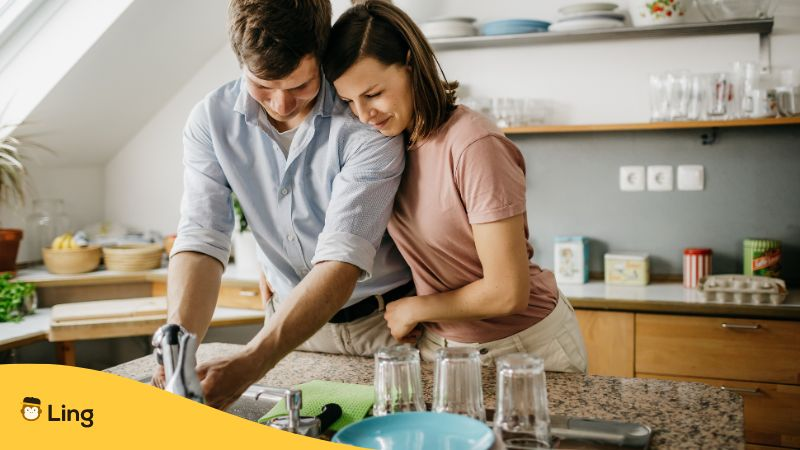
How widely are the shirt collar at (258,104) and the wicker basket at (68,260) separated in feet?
6.33

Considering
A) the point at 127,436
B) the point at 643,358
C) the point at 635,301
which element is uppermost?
the point at 127,436

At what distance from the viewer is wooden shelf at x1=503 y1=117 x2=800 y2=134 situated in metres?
2.51

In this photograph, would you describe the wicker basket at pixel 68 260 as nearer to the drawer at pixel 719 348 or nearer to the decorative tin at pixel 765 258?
the drawer at pixel 719 348

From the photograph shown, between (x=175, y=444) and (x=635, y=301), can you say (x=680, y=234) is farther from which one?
(x=175, y=444)

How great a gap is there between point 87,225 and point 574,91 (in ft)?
7.63

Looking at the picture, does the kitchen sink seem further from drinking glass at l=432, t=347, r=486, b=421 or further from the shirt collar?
the shirt collar

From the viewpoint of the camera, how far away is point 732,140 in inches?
110

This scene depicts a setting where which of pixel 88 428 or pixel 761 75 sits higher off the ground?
pixel 761 75

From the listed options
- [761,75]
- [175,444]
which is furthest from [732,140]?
[175,444]

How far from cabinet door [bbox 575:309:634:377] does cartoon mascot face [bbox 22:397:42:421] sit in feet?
5.66

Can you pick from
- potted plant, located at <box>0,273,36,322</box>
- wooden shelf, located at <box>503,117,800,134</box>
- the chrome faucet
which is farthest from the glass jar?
the chrome faucet

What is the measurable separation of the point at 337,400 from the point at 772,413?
5.81 ft

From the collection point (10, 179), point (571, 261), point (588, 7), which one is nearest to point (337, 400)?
point (571, 261)

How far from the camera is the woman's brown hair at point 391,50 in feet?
4.15
